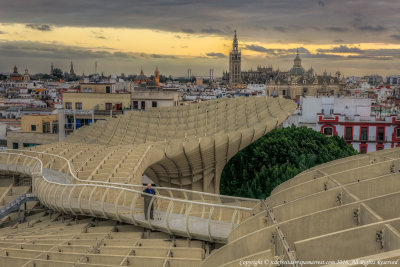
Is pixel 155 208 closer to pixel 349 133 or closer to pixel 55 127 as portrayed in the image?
pixel 55 127

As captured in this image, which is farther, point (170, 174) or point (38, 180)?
point (170, 174)

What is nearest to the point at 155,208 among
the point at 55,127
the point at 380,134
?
the point at 55,127

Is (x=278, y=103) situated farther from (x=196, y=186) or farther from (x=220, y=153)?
(x=196, y=186)

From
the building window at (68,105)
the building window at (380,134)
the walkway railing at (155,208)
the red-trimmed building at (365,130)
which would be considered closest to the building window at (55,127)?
the building window at (68,105)

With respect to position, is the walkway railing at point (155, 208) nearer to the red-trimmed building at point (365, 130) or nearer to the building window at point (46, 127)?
the building window at point (46, 127)

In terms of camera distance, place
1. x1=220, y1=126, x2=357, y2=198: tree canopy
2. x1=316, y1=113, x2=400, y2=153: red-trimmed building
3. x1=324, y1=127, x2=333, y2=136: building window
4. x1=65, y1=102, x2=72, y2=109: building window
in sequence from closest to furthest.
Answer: x1=220, y1=126, x2=357, y2=198: tree canopy, x1=316, y1=113, x2=400, y2=153: red-trimmed building, x1=324, y1=127, x2=333, y2=136: building window, x1=65, y1=102, x2=72, y2=109: building window

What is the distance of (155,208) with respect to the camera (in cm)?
1417

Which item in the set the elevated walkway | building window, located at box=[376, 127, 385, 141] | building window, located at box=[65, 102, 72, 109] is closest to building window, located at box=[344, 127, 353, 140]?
building window, located at box=[376, 127, 385, 141]

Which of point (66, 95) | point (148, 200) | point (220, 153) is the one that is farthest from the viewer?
point (66, 95)

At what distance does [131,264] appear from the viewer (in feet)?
37.2

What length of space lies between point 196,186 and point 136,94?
792 inches

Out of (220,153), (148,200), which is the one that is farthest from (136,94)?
(148,200)

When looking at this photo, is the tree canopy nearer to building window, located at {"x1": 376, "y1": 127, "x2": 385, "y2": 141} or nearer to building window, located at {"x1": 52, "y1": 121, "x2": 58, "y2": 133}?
building window, located at {"x1": 376, "y1": 127, "x2": 385, "y2": 141}

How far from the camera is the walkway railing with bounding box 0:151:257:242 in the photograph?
12648 mm
